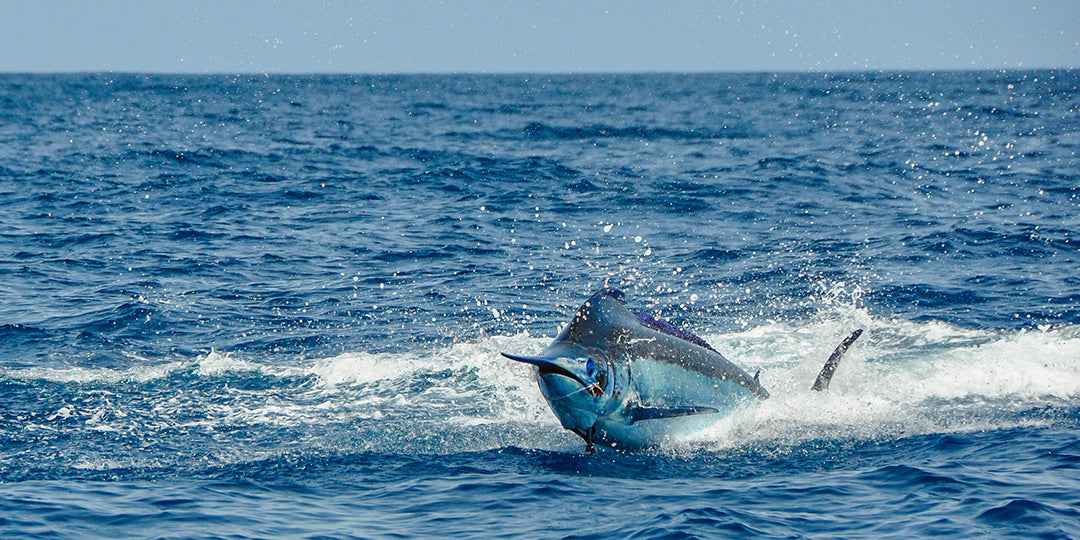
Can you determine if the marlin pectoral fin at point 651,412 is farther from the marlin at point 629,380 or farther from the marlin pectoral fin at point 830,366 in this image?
the marlin pectoral fin at point 830,366

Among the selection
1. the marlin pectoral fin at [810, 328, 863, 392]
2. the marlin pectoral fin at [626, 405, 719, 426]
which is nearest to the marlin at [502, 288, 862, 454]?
the marlin pectoral fin at [626, 405, 719, 426]

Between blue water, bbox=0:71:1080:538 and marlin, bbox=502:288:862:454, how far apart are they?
0.27 m

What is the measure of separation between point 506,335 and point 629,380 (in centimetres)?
569

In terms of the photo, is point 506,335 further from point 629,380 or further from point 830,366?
point 629,380

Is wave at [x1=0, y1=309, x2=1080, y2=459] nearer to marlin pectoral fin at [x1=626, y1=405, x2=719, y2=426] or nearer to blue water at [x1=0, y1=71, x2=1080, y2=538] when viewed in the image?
blue water at [x1=0, y1=71, x2=1080, y2=538]

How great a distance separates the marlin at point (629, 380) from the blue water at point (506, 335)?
10.8 inches

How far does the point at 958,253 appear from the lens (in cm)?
2139

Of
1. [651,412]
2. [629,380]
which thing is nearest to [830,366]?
[651,412]

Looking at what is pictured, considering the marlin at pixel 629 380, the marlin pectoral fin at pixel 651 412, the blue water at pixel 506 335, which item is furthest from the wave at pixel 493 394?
the marlin pectoral fin at pixel 651 412

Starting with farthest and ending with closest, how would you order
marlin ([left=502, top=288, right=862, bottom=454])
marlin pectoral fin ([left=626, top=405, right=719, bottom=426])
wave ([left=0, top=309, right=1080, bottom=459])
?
1. wave ([left=0, top=309, right=1080, bottom=459])
2. marlin pectoral fin ([left=626, top=405, right=719, bottom=426])
3. marlin ([left=502, top=288, right=862, bottom=454])

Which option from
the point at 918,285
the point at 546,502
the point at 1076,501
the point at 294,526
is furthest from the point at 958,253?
the point at 294,526

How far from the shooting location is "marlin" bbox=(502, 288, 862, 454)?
10.4 metres

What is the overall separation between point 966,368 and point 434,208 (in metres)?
15.5

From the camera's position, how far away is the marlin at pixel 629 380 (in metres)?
10.4
